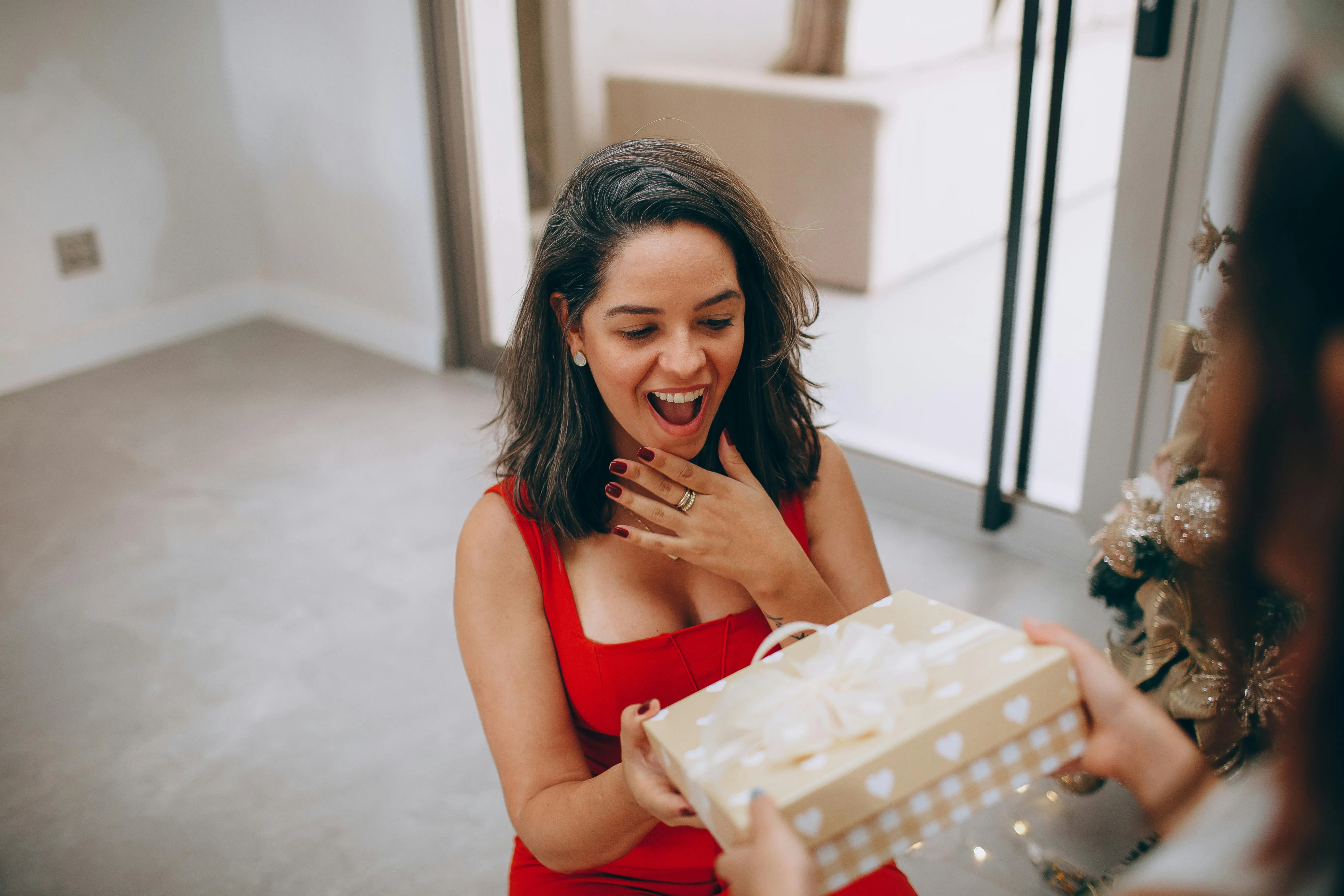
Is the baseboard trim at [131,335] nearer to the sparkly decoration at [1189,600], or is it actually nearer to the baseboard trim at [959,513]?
the baseboard trim at [959,513]

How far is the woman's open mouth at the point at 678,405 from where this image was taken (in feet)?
3.79

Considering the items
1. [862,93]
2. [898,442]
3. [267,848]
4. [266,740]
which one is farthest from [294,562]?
[862,93]

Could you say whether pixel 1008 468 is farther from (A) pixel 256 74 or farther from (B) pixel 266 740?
(A) pixel 256 74

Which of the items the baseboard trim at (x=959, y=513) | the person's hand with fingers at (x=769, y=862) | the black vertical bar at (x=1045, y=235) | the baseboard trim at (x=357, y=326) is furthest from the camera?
the baseboard trim at (x=357, y=326)

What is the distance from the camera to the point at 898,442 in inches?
113

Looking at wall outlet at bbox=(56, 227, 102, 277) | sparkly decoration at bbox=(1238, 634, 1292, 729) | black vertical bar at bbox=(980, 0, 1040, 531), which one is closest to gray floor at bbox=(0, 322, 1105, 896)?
black vertical bar at bbox=(980, 0, 1040, 531)

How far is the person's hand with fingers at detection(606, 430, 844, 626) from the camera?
113 cm

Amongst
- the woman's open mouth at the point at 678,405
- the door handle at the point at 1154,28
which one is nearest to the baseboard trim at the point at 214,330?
the door handle at the point at 1154,28

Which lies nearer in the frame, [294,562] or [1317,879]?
[1317,879]

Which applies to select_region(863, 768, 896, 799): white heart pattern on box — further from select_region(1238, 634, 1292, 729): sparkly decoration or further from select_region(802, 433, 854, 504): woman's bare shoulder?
select_region(1238, 634, 1292, 729): sparkly decoration

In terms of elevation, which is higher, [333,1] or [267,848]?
[333,1]

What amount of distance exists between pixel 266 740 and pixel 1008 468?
1804mm

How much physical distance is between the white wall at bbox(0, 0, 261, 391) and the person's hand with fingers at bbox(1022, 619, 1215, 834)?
3677mm

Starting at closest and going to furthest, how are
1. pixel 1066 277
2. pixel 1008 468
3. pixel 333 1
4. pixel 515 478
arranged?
pixel 515 478, pixel 1066 277, pixel 1008 468, pixel 333 1
